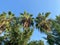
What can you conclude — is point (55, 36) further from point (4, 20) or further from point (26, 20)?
point (4, 20)

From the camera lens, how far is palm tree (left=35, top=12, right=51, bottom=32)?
110 ft

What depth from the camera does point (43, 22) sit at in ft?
112

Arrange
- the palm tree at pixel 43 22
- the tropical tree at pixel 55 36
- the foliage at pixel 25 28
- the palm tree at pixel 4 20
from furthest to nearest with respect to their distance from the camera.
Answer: the palm tree at pixel 43 22 → the palm tree at pixel 4 20 → the tropical tree at pixel 55 36 → the foliage at pixel 25 28

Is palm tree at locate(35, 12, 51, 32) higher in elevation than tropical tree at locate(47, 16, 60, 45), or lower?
higher

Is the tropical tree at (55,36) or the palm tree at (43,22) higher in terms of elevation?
the palm tree at (43,22)

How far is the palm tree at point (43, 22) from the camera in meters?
33.6

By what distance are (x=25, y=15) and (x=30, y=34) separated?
11803mm

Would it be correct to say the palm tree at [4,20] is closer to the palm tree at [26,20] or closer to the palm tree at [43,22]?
the palm tree at [26,20]

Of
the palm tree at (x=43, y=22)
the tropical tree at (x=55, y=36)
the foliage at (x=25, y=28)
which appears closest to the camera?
the foliage at (x=25, y=28)

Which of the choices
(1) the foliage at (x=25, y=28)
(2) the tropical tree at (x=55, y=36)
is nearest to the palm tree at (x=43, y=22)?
(1) the foliage at (x=25, y=28)

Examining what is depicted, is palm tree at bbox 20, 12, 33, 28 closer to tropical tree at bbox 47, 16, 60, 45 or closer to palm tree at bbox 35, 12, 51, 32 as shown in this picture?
palm tree at bbox 35, 12, 51, 32

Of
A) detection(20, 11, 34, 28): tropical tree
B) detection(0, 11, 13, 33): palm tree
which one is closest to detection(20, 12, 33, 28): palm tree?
detection(20, 11, 34, 28): tropical tree

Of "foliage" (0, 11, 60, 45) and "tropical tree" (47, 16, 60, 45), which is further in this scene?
"tropical tree" (47, 16, 60, 45)

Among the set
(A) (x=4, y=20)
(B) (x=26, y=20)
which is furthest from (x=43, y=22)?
(A) (x=4, y=20)
